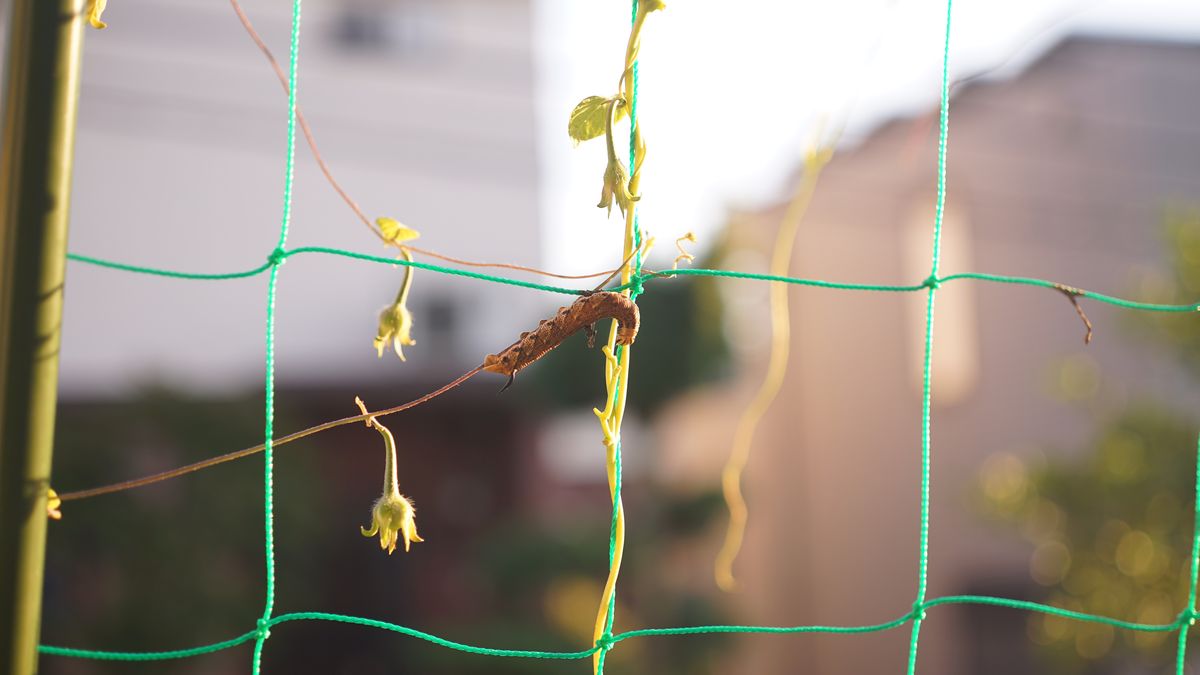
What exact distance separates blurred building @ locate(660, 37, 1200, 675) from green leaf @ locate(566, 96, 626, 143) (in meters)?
3.77

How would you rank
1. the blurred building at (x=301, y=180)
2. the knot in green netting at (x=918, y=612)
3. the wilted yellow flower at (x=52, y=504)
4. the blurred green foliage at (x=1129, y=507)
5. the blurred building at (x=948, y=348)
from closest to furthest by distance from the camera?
the wilted yellow flower at (x=52, y=504), the knot in green netting at (x=918, y=612), the blurred green foliage at (x=1129, y=507), the blurred building at (x=948, y=348), the blurred building at (x=301, y=180)

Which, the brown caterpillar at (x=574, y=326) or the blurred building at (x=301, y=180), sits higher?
the blurred building at (x=301, y=180)

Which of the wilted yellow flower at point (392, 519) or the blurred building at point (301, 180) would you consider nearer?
the wilted yellow flower at point (392, 519)

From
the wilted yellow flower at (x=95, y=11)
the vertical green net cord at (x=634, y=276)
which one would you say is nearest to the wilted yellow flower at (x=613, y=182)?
the vertical green net cord at (x=634, y=276)

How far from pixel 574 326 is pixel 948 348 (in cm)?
628

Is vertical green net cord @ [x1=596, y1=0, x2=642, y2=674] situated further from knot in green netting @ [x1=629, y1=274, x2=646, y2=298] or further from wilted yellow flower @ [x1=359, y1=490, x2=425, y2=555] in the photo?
wilted yellow flower @ [x1=359, y1=490, x2=425, y2=555]

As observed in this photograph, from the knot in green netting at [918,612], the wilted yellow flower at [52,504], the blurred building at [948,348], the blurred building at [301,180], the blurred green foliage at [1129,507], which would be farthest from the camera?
the blurred building at [301,180]

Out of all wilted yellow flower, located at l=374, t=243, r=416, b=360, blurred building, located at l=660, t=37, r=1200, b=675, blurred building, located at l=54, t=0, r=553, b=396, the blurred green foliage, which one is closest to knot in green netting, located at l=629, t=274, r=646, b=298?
wilted yellow flower, located at l=374, t=243, r=416, b=360

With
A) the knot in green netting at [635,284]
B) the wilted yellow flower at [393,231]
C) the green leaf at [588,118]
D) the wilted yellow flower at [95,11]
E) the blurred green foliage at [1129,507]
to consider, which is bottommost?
the blurred green foliage at [1129,507]

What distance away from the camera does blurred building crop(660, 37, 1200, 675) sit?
5.29 metres

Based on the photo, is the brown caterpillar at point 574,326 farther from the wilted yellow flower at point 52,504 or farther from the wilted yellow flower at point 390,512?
the wilted yellow flower at point 52,504

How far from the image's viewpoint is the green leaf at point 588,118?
0.58 m

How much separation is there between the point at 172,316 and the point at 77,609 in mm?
2317

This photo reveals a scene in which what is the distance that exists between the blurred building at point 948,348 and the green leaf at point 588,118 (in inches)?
148
